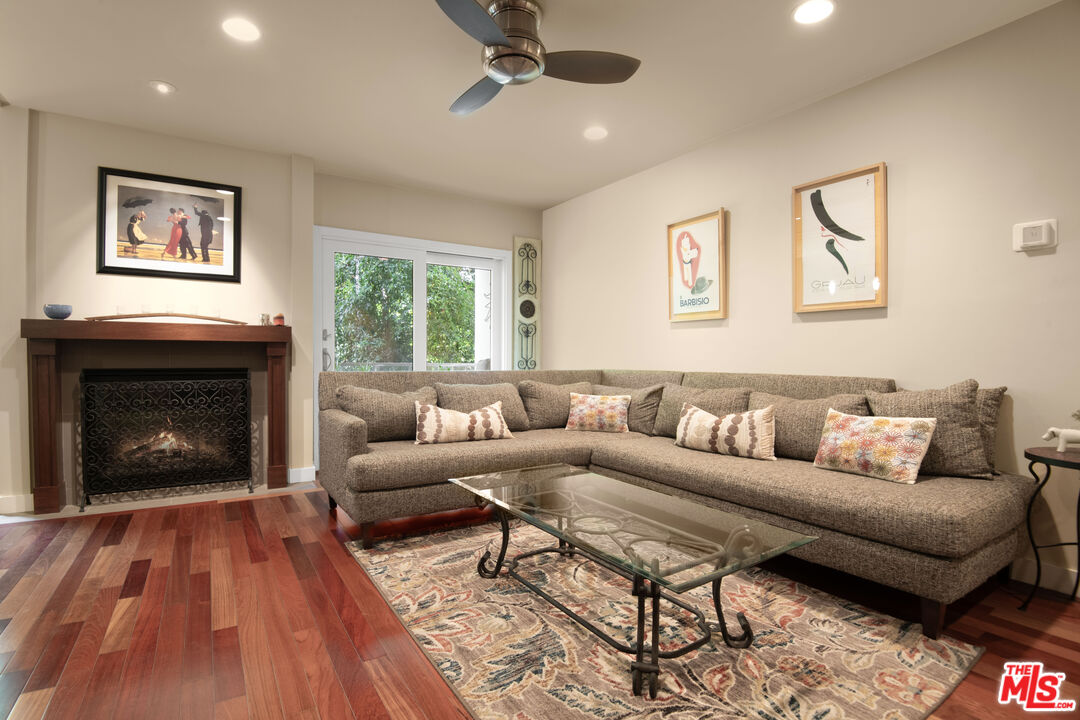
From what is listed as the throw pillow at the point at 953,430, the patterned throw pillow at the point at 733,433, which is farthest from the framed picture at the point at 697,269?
the throw pillow at the point at 953,430

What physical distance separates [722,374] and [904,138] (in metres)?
1.61

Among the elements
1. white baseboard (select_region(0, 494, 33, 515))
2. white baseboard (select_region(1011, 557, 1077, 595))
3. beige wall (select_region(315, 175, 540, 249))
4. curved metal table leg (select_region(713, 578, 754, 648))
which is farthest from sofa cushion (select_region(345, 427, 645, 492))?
beige wall (select_region(315, 175, 540, 249))

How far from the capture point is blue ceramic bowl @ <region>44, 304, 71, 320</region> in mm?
3078

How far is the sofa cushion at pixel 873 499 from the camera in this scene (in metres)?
1.70

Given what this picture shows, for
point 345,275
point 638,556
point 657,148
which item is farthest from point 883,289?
point 345,275

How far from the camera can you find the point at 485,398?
11.2 feet

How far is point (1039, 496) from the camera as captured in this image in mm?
2205

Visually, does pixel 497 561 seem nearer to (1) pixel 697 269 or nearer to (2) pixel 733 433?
(2) pixel 733 433

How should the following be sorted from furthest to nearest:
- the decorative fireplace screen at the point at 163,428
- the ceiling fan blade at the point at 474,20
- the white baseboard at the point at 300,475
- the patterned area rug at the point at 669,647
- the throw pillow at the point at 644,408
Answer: the white baseboard at the point at 300,475 < the throw pillow at the point at 644,408 < the decorative fireplace screen at the point at 163,428 < the ceiling fan blade at the point at 474,20 < the patterned area rug at the point at 669,647

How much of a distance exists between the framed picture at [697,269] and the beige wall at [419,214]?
1962 millimetres

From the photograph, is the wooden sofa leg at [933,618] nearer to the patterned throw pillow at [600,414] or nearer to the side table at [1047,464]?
the side table at [1047,464]

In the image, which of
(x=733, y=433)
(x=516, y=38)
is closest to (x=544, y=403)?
(x=733, y=433)

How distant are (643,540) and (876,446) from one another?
4.27 ft

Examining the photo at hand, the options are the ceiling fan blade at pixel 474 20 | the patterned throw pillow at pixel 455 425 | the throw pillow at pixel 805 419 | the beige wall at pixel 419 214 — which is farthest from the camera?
the beige wall at pixel 419 214
